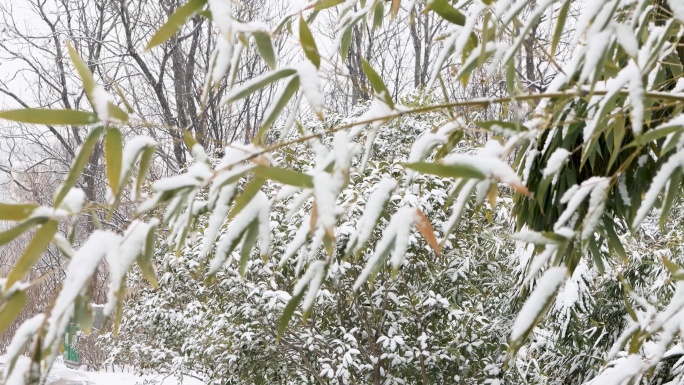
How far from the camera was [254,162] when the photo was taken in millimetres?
748

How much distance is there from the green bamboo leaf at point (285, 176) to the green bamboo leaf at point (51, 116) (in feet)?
0.67

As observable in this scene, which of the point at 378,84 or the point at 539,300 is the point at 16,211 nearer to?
the point at 378,84

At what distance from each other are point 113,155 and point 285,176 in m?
0.21

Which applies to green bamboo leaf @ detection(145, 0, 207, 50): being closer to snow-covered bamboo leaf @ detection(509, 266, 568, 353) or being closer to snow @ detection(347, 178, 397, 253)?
snow @ detection(347, 178, 397, 253)

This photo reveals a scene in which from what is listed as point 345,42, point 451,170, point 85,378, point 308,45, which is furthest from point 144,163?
point 85,378

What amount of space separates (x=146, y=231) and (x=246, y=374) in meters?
3.07

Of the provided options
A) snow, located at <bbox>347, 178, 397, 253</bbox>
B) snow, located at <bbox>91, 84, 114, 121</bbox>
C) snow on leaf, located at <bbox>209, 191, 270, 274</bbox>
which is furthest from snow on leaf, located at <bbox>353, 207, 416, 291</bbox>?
snow, located at <bbox>91, 84, 114, 121</bbox>

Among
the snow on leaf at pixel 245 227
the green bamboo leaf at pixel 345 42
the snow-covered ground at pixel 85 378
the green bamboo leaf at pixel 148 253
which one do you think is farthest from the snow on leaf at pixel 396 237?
the snow-covered ground at pixel 85 378

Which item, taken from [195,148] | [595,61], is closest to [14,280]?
[195,148]

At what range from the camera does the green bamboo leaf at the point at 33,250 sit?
0.69 metres

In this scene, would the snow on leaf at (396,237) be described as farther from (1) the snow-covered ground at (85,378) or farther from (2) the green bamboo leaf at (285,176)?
(1) the snow-covered ground at (85,378)

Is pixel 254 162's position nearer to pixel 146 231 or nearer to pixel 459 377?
pixel 146 231

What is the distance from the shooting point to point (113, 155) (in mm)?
769

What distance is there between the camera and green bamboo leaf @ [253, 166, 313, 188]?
2.36 feet
